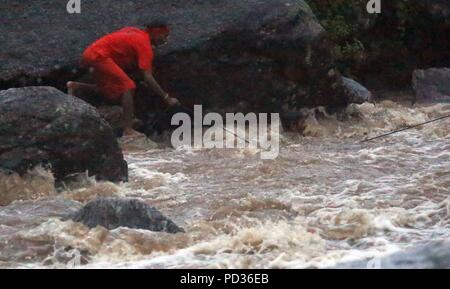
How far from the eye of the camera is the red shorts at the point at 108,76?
9320mm

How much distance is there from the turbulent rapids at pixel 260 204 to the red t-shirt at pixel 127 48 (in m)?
0.96

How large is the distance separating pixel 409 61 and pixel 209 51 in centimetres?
461

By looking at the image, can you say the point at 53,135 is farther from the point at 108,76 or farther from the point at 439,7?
the point at 439,7

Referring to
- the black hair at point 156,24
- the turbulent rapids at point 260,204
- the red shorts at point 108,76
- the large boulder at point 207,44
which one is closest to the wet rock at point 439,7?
the turbulent rapids at point 260,204

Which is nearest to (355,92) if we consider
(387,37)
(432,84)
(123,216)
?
(432,84)

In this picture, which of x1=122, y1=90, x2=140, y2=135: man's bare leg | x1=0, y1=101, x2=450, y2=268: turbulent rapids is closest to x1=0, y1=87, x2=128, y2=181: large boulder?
x1=0, y1=101, x2=450, y2=268: turbulent rapids

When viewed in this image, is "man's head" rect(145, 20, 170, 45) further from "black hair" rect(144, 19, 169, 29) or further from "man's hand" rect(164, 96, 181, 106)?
"man's hand" rect(164, 96, 181, 106)

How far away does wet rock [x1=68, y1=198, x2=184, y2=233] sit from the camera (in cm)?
608

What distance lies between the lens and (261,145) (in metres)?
9.45

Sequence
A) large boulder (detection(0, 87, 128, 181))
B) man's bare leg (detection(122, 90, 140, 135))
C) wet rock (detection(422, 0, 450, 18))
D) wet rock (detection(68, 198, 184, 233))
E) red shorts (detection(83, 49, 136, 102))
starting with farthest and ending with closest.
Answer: wet rock (detection(422, 0, 450, 18)) < man's bare leg (detection(122, 90, 140, 135)) < red shorts (detection(83, 49, 136, 102)) < large boulder (detection(0, 87, 128, 181)) < wet rock (detection(68, 198, 184, 233))

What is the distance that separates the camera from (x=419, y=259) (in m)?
4.30

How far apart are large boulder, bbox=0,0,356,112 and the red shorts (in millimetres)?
384
